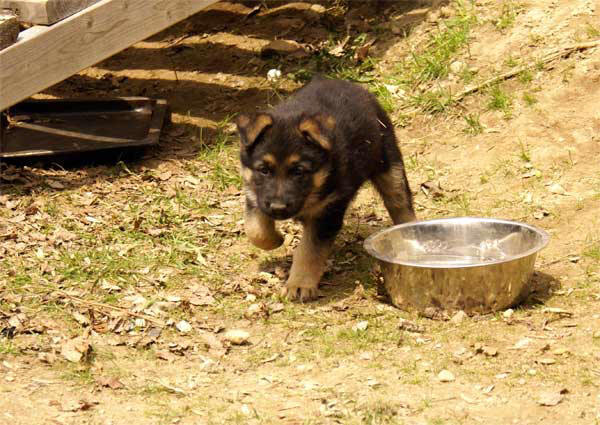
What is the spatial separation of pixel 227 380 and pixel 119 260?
6.09 ft

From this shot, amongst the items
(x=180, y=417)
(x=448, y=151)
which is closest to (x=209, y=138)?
(x=448, y=151)

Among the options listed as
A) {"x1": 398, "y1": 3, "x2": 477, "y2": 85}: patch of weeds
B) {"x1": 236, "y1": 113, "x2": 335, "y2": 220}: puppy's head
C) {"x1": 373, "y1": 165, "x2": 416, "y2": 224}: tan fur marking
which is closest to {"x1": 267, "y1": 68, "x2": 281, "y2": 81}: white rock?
{"x1": 398, "y1": 3, "x2": 477, "y2": 85}: patch of weeds

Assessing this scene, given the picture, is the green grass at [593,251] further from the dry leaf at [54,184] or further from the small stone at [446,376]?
the dry leaf at [54,184]

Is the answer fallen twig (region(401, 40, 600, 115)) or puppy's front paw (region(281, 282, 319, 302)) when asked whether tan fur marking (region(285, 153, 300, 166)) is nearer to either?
puppy's front paw (region(281, 282, 319, 302))

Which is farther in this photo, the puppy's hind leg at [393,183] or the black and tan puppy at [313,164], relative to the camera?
the puppy's hind leg at [393,183]

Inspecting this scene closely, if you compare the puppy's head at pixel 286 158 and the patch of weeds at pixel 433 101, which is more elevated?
the puppy's head at pixel 286 158

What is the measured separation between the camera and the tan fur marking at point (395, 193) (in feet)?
23.5

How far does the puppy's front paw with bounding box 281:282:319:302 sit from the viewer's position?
21.0ft

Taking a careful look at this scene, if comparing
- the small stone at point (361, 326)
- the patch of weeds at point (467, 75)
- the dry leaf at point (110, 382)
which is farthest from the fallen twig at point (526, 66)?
the dry leaf at point (110, 382)

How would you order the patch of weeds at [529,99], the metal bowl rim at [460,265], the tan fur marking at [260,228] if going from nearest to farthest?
the metal bowl rim at [460,265] → the tan fur marking at [260,228] → the patch of weeds at [529,99]

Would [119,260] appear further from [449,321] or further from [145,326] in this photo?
[449,321]

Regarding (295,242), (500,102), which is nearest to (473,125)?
(500,102)

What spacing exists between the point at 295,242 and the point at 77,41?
8.21 ft

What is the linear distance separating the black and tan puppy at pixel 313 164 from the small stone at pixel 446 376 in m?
1.46
